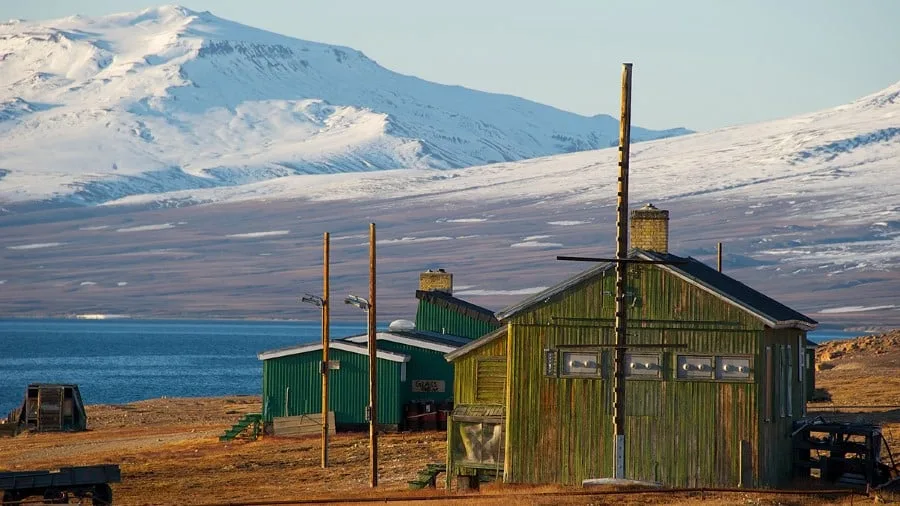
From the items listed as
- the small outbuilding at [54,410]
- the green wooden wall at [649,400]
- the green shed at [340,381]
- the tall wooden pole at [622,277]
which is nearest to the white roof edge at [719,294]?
the green wooden wall at [649,400]

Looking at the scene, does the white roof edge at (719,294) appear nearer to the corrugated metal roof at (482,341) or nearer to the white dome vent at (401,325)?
the corrugated metal roof at (482,341)

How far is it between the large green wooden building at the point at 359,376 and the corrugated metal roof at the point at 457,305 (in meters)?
3.82

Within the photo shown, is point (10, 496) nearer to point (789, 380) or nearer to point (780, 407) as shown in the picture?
point (780, 407)

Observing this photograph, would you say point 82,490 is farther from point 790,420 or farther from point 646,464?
point 790,420

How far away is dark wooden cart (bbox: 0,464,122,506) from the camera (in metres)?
36.9

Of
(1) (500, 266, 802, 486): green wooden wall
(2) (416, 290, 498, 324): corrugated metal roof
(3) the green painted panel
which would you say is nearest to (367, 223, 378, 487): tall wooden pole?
(1) (500, 266, 802, 486): green wooden wall

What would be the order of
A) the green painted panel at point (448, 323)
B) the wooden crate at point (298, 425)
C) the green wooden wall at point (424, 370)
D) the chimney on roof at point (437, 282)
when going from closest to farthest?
the green wooden wall at point (424, 370)
the wooden crate at point (298, 425)
the green painted panel at point (448, 323)
the chimney on roof at point (437, 282)

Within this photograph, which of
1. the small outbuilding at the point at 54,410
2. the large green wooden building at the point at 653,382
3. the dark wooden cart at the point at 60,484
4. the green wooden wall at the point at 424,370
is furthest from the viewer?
the small outbuilding at the point at 54,410

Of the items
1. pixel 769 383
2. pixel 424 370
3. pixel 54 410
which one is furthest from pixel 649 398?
pixel 54 410

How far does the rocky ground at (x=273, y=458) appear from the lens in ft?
127

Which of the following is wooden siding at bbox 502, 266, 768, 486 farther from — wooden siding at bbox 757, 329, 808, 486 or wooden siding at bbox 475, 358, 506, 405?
wooden siding at bbox 475, 358, 506, 405

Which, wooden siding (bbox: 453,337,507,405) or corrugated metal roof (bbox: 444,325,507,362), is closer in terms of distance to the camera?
corrugated metal roof (bbox: 444,325,507,362)

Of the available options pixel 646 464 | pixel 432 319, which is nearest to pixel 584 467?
pixel 646 464

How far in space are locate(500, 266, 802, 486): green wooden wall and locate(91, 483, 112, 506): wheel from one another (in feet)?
31.0
